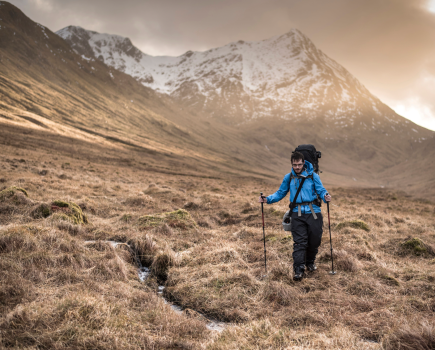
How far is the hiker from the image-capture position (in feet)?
23.7

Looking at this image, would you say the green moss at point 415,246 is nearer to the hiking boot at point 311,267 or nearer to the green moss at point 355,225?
the green moss at point 355,225

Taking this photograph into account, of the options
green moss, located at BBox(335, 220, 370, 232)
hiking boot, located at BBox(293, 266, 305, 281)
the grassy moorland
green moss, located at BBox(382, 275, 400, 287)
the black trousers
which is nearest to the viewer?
the grassy moorland

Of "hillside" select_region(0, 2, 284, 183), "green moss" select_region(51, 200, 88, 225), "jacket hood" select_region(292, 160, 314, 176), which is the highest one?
"hillside" select_region(0, 2, 284, 183)

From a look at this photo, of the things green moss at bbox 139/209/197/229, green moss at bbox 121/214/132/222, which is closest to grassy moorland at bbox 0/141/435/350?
green moss at bbox 139/209/197/229

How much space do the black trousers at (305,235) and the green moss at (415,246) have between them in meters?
4.60

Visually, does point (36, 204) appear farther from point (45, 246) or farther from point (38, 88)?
point (38, 88)

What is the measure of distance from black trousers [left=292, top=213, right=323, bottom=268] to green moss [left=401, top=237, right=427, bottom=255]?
4.60 m

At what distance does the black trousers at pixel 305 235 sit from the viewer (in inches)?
282

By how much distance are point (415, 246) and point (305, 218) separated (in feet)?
17.1

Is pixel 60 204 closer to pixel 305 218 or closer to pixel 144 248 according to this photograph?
pixel 144 248

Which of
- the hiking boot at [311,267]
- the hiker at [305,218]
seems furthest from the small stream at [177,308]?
the hiking boot at [311,267]

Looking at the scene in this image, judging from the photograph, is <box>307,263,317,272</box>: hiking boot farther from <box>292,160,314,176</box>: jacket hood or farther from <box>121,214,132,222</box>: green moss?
<box>121,214,132,222</box>: green moss

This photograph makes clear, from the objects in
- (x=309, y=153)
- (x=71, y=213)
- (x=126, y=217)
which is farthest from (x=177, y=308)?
(x=126, y=217)

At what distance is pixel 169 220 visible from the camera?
38.1ft
